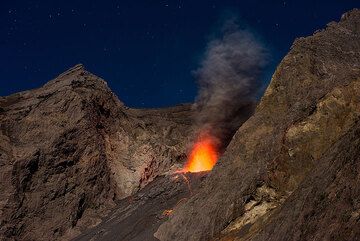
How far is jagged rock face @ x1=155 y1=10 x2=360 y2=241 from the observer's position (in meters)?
16.4

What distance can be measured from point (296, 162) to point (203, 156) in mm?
34771

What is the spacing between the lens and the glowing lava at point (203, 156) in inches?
2220

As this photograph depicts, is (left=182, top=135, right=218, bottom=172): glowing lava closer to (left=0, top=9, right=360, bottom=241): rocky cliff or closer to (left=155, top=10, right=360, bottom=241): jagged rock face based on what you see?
(left=0, top=9, right=360, bottom=241): rocky cliff

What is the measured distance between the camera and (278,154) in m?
25.4

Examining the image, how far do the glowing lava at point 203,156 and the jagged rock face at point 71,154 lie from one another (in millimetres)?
1643

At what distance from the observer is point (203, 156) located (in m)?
59.1

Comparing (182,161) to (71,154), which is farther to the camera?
(182,161)

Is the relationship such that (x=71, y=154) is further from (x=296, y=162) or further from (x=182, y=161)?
(x=296, y=162)

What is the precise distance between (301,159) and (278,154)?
1.23 metres

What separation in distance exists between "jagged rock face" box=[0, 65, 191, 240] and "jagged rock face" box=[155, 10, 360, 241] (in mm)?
18599

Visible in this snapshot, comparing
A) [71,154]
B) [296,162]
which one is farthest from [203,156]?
[296,162]

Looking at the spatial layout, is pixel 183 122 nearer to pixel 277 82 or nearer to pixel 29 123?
pixel 29 123

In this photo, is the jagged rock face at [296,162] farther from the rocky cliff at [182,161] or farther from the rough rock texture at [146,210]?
the rough rock texture at [146,210]

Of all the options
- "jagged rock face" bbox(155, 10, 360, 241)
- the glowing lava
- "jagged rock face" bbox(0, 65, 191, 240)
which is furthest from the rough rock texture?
"jagged rock face" bbox(155, 10, 360, 241)
